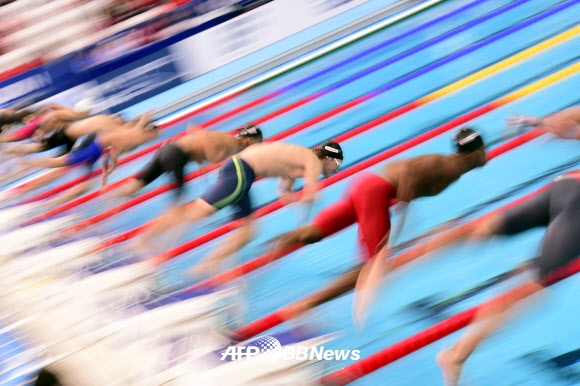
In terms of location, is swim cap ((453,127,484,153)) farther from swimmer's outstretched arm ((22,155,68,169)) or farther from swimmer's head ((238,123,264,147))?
swimmer's outstretched arm ((22,155,68,169))

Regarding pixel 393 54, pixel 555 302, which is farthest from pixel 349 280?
pixel 393 54

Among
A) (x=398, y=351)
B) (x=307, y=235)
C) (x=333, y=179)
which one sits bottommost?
(x=333, y=179)

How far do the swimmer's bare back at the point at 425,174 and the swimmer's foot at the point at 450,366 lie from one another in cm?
87

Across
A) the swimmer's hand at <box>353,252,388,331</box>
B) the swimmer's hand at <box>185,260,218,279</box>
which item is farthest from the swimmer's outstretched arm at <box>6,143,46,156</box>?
the swimmer's hand at <box>353,252,388,331</box>

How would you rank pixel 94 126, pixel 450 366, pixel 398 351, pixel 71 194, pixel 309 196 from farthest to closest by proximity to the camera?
1. pixel 71 194
2. pixel 94 126
3. pixel 309 196
4. pixel 398 351
5. pixel 450 366

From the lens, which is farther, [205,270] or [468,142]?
[205,270]

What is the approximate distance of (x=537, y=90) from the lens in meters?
Result: 5.43

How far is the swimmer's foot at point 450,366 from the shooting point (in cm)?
282

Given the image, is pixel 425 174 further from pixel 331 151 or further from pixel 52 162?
pixel 52 162

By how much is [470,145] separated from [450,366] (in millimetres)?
1197

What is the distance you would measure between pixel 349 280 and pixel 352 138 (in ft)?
7.84

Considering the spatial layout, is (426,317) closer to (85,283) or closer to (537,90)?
(85,283)

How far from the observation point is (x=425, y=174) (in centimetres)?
343

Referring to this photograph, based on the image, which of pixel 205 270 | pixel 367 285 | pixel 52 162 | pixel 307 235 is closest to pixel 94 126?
pixel 52 162
